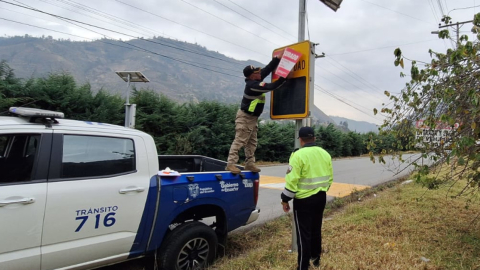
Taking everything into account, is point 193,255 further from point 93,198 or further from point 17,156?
point 17,156

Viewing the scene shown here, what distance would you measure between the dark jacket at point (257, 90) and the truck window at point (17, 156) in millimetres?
2587

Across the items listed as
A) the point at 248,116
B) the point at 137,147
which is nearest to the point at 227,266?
the point at 137,147

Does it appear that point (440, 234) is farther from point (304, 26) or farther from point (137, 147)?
point (137, 147)

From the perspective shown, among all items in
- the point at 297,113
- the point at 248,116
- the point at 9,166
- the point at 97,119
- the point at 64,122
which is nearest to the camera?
the point at 9,166

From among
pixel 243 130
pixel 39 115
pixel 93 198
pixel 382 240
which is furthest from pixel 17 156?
pixel 382 240

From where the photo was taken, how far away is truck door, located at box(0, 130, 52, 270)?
96.7 inches

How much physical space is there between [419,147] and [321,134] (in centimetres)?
2381

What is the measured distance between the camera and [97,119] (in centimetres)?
1141

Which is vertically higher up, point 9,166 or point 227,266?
point 9,166

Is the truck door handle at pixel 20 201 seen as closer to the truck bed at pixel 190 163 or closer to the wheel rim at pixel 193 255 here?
the wheel rim at pixel 193 255

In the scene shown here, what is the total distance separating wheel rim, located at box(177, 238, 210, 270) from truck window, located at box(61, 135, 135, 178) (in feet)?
3.52

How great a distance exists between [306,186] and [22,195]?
269 cm

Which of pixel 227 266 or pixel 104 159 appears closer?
pixel 104 159

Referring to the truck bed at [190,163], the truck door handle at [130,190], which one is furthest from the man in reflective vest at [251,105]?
the truck door handle at [130,190]
